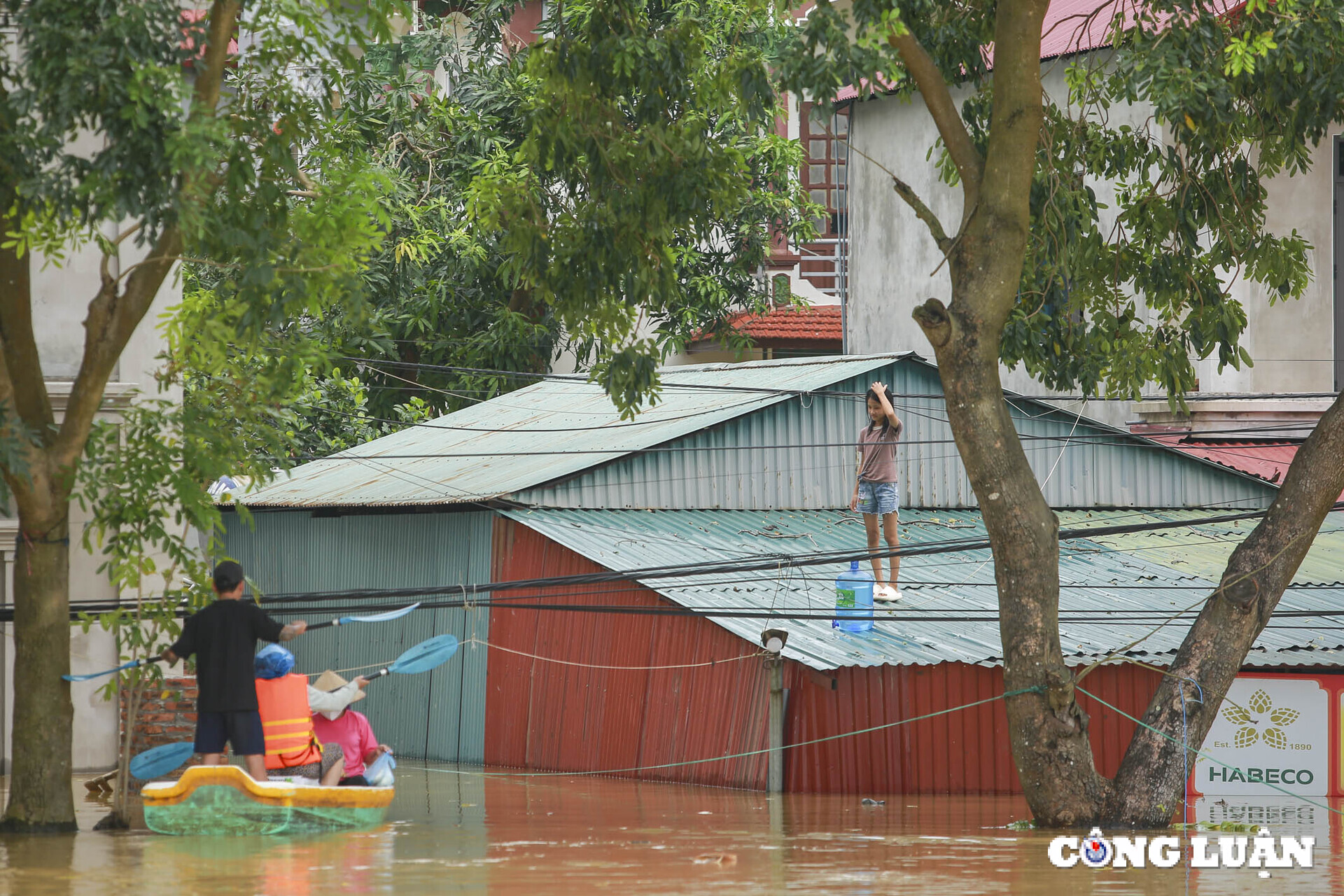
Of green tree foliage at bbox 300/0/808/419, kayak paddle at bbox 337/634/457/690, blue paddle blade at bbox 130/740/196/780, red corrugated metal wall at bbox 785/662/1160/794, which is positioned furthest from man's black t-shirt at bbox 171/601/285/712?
green tree foliage at bbox 300/0/808/419

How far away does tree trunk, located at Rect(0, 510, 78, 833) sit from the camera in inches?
421

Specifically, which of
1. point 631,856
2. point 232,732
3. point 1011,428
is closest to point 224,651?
point 232,732

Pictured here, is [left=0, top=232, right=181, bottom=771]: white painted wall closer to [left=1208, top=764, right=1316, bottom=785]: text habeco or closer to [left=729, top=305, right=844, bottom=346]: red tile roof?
[left=1208, top=764, right=1316, bottom=785]: text habeco

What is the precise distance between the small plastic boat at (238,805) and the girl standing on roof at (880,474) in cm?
638

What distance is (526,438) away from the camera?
2119 centimetres

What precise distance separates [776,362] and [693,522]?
4.19m

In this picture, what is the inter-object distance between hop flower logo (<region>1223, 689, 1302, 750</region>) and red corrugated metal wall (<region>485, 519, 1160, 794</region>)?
81 cm

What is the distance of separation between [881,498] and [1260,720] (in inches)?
154

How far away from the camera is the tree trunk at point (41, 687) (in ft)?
35.1

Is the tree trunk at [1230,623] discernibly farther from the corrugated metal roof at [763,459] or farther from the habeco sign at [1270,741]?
the corrugated metal roof at [763,459]

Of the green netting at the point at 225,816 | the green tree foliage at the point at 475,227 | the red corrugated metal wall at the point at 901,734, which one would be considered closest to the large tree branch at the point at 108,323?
the green netting at the point at 225,816

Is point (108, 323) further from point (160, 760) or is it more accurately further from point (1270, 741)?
point (1270, 741)

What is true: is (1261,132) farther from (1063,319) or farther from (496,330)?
(496,330)

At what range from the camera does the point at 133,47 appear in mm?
9312
